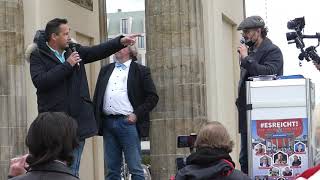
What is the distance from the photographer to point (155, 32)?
535 inches

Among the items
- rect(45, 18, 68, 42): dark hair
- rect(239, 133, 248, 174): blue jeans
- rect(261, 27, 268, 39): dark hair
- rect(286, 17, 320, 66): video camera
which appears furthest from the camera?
rect(261, 27, 268, 39): dark hair

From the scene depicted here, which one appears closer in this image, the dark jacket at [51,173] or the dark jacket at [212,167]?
the dark jacket at [51,173]

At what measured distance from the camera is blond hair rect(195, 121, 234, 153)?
5.50 meters

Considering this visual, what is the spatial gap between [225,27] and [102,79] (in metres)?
6.71

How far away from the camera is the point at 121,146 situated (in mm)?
8945

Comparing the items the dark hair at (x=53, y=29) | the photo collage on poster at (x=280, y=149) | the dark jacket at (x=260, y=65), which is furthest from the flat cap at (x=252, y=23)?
the dark hair at (x=53, y=29)

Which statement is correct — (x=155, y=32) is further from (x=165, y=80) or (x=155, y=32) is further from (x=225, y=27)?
(x=225, y=27)

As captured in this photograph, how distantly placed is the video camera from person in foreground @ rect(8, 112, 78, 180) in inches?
187

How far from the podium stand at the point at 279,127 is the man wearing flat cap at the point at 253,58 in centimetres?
51

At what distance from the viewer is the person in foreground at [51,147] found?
397 cm

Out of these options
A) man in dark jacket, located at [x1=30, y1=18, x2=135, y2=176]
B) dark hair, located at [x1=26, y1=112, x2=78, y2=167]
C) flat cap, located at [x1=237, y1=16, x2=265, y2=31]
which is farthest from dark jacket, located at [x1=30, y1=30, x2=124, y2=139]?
dark hair, located at [x1=26, y1=112, x2=78, y2=167]

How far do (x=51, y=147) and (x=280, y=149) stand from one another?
13.0 ft

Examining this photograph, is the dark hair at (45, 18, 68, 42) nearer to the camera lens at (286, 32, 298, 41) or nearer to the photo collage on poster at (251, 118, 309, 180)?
the photo collage on poster at (251, 118, 309, 180)

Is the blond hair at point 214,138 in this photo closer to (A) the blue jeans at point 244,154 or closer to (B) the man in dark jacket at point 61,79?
(B) the man in dark jacket at point 61,79
